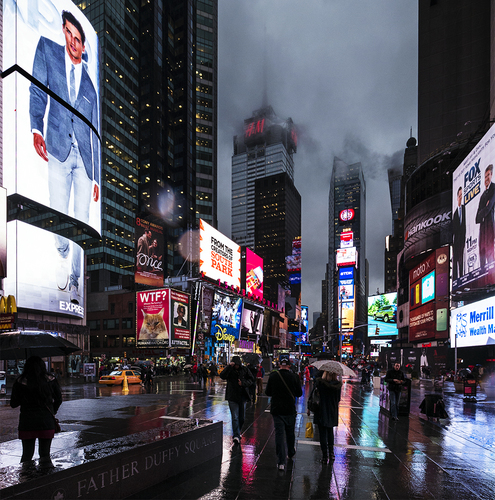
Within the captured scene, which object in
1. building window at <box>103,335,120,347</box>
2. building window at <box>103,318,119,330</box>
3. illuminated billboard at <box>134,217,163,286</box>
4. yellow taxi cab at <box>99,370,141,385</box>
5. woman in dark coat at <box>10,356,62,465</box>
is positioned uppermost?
illuminated billboard at <box>134,217,163,286</box>

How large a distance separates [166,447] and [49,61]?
1788 inches

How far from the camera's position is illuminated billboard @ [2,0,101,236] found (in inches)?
1500

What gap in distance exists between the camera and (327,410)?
324 inches

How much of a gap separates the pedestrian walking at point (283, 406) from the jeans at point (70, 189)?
39430 mm

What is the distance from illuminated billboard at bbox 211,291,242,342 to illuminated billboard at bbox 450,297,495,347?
3749 cm

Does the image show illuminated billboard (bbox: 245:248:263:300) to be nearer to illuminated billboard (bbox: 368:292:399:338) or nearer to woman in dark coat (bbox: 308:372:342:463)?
illuminated billboard (bbox: 368:292:399:338)

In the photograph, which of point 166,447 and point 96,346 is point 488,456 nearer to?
point 166,447

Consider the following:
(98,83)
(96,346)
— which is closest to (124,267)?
(96,346)

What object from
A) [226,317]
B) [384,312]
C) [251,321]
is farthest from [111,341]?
[384,312]

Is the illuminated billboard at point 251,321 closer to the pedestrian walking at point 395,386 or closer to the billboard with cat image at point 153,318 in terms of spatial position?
the billboard with cat image at point 153,318

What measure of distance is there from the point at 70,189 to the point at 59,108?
26.0 feet

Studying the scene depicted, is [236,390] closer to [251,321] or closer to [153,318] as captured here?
[153,318]

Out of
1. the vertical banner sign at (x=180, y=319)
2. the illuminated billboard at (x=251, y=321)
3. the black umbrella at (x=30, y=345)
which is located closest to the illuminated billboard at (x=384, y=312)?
the illuminated billboard at (x=251, y=321)

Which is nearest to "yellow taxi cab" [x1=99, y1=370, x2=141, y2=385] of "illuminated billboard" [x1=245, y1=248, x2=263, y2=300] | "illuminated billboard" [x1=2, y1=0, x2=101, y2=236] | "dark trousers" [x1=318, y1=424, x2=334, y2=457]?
"illuminated billboard" [x1=2, y1=0, x2=101, y2=236]
